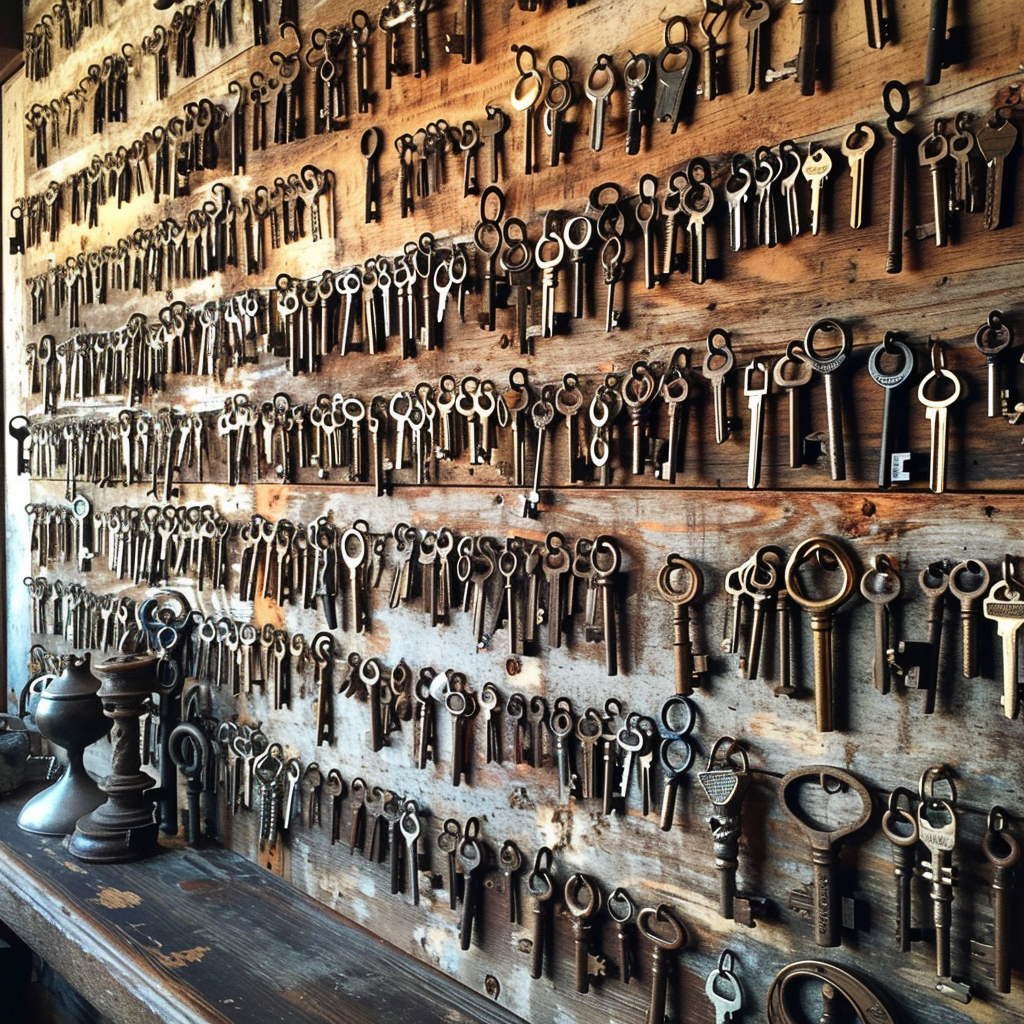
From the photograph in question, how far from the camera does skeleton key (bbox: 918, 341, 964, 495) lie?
4.94 feet

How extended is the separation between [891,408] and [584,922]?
1158 mm

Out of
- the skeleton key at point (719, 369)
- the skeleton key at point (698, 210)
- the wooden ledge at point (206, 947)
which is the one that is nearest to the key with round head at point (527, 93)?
the skeleton key at point (698, 210)

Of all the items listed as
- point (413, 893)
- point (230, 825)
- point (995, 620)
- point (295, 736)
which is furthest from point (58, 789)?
point (995, 620)

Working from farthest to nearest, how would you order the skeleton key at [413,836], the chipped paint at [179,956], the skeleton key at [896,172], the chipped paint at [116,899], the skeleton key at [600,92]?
the chipped paint at [116,899]
the skeleton key at [413,836]
the chipped paint at [179,956]
the skeleton key at [600,92]
the skeleton key at [896,172]

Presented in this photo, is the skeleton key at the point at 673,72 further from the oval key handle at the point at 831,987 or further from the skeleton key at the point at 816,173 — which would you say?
the oval key handle at the point at 831,987

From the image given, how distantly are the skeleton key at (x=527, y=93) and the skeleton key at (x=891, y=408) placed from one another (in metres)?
0.89

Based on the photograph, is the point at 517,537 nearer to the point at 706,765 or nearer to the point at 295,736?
the point at 706,765

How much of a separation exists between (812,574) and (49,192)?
11.1ft

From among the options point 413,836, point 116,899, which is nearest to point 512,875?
point 413,836

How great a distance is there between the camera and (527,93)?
2.11 meters

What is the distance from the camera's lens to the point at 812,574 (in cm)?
171

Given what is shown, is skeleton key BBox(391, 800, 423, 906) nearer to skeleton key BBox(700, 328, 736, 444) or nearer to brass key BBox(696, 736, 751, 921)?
brass key BBox(696, 736, 751, 921)

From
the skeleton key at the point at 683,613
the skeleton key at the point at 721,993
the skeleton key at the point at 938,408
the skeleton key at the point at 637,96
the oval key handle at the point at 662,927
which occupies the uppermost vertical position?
the skeleton key at the point at 637,96

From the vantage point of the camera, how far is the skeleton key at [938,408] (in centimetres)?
151
